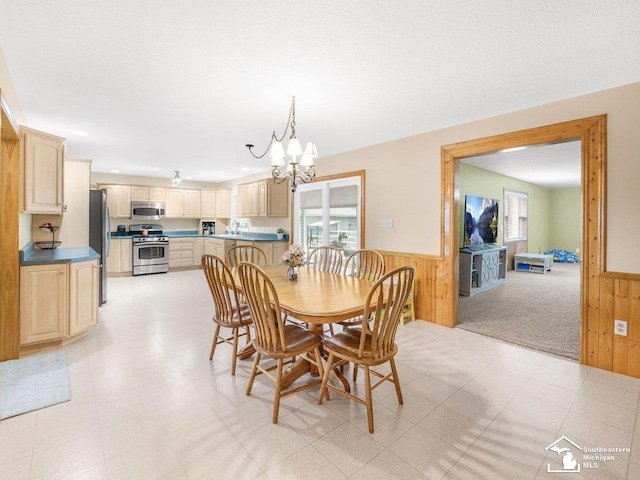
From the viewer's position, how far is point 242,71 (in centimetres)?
236

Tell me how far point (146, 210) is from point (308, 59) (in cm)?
670

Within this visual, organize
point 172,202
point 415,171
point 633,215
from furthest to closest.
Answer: point 172,202, point 415,171, point 633,215

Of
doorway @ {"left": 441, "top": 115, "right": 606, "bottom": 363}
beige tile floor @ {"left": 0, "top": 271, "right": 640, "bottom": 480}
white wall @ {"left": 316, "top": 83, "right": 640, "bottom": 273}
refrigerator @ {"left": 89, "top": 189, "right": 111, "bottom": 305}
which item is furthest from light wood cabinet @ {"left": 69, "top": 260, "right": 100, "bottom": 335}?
doorway @ {"left": 441, "top": 115, "right": 606, "bottom": 363}

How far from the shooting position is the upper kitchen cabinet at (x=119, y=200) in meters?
7.10

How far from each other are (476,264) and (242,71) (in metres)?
5.24

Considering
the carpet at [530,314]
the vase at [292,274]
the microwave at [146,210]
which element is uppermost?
the microwave at [146,210]

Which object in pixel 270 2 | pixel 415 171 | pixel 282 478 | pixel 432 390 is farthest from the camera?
pixel 415 171

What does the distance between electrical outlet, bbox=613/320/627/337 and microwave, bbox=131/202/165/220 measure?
835 cm

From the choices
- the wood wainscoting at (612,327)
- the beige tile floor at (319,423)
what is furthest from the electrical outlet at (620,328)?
the beige tile floor at (319,423)

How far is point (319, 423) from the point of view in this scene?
193 centimetres

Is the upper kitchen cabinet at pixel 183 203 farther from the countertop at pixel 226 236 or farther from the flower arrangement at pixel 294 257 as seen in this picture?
the flower arrangement at pixel 294 257

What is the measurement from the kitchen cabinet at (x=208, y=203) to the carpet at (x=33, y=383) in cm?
584

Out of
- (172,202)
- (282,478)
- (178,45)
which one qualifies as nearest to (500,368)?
(282,478)

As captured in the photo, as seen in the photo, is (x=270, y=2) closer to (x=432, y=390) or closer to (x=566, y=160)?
(x=432, y=390)
